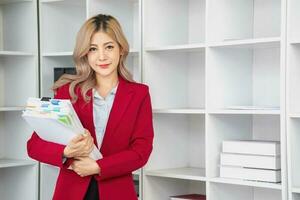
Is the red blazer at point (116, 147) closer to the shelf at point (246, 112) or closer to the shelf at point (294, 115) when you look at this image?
the shelf at point (246, 112)

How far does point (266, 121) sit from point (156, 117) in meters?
0.57

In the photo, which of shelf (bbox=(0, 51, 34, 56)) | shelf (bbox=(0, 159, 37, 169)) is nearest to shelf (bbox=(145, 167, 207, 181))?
shelf (bbox=(0, 159, 37, 169))

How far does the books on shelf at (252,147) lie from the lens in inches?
101

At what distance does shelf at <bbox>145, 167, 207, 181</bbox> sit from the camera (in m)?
2.80

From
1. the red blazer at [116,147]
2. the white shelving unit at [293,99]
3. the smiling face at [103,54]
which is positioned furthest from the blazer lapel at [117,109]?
the white shelving unit at [293,99]

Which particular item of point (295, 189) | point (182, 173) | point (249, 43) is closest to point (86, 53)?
point (249, 43)

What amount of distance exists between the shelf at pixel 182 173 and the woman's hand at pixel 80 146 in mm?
699

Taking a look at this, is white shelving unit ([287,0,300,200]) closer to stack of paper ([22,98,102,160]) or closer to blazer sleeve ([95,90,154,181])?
blazer sleeve ([95,90,154,181])

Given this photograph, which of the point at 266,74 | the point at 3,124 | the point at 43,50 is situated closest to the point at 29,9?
the point at 43,50

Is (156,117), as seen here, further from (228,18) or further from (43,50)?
(43,50)

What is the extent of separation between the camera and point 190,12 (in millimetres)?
3213

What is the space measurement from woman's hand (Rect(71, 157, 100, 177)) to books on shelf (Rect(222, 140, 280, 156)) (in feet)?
2.39

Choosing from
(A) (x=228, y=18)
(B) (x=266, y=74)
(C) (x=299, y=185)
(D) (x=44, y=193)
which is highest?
(A) (x=228, y=18)

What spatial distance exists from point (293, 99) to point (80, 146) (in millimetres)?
940
